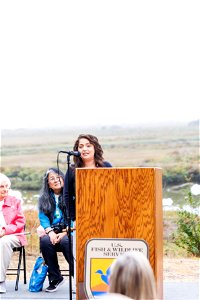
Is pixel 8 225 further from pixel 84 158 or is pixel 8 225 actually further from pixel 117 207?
pixel 117 207

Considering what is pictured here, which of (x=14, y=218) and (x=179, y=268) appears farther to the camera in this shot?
(x=179, y=268)

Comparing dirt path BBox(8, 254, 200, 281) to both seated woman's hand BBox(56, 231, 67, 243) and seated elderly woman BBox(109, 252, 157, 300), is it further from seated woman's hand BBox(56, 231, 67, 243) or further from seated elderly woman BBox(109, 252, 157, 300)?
seated elderly woman BBox(109, 252, 157, 300)

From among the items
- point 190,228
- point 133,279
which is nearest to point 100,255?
point 133,279

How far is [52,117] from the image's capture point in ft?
36.7

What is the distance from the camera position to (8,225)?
21.0ft

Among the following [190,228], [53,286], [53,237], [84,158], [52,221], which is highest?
[84,158]

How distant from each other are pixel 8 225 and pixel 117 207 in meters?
2.30

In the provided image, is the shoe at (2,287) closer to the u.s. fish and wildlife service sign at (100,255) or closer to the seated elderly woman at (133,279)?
the u.s. fish and wildlife service sign at (100,255)

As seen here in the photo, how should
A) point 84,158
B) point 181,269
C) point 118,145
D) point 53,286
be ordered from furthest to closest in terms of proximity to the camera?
point 118,145, point 181,269, point 53,286, point 84,158

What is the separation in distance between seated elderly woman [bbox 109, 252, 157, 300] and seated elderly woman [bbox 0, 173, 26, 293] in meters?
4.17

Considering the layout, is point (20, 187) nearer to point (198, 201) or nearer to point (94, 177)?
point (198, 201)

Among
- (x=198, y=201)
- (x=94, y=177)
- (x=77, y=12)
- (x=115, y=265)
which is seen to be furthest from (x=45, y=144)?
(x=115, y=265)

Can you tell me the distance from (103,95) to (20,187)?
1.81 meters

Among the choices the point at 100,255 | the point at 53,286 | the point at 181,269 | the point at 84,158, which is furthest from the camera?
the point at 181,269
